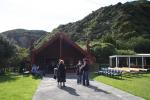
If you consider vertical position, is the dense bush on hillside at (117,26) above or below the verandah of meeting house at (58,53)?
above

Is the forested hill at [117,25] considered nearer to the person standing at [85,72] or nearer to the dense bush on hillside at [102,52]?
the dense bush on hillside at [102,52]

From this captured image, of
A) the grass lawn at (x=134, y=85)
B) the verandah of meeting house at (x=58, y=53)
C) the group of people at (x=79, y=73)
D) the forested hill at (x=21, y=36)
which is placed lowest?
the grass lawn at (x=134, y=85)

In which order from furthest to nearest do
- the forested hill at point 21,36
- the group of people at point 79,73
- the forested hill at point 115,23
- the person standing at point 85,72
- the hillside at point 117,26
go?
the forested hill at point 21,36
the forested hill at point 115,23
the hillside at point 117,26
the person standing at point 85,72
the group of people at point 79,73

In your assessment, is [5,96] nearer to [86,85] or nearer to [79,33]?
[86,85]

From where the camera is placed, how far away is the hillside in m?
95.5

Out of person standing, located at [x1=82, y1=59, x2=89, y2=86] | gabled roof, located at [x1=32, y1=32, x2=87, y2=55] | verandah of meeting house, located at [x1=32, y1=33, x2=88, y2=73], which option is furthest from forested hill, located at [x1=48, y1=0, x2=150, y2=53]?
person standing, located at [x1=82, y1=59, x2=89, y2=86]

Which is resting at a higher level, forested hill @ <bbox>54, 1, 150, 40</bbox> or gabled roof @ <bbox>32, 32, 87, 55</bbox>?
forested hill @ <bbox>54, 1, 150, 40</bbox>

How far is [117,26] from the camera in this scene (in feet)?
365

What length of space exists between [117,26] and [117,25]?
96cm

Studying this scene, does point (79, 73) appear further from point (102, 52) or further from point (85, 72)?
point (102, 52)

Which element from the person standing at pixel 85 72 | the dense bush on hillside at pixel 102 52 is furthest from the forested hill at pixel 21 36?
the person standing at pixel 85 72

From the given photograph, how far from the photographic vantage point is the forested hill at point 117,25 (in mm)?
96562

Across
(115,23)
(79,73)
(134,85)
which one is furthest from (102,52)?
(115,23)

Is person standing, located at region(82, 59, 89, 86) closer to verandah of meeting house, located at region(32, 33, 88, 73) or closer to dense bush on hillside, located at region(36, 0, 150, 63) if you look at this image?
verandah of meeting house, located at region(32, 33, 88, 73)
